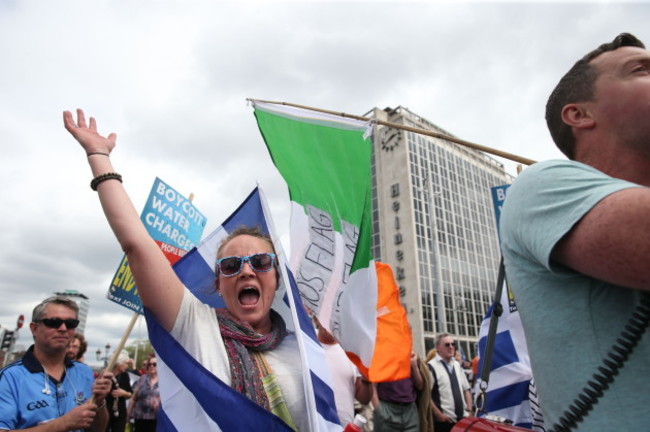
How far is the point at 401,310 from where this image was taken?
11.3 feet

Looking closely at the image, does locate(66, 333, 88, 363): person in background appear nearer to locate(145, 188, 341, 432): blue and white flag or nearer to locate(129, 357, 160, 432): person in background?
locate(129, 357, 160, 432): person in background

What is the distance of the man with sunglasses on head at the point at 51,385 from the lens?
2895 mm

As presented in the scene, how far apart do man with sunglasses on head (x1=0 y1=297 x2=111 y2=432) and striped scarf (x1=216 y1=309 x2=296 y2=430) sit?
5.76 feet

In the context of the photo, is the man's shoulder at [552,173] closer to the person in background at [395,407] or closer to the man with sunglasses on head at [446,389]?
the person in background at [395,407]

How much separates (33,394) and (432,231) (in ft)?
163

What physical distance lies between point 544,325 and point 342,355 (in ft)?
7.37

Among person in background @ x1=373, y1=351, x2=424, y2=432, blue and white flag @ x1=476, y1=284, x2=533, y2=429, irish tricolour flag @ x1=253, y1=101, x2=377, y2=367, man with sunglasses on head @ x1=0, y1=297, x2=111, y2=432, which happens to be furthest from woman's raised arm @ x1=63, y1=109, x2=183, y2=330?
person in background @ x1=373, y1=351, x2=424, y2=432

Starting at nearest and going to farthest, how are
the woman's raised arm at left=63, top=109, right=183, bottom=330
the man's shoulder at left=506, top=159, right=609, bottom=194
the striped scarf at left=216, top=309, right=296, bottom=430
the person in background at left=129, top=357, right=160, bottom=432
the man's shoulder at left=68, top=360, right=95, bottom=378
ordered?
the man's shoulder at left=506, top=159, right=609, bottom=194 < the woman's raised arm at left=63, top=109, right=183, bottom=330 < the striped scarf at left=216, top=309, right=296, bottom=430 < the man's shoulder at left=68, top=360, right=95, bottom=378 < the person in background at left=129, top=357, right=160, bottom=432

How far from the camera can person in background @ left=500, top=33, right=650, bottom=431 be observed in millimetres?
908

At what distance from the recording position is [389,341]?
10.6 feet

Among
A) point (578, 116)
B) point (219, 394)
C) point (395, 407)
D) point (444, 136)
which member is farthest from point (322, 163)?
point (395, 407)

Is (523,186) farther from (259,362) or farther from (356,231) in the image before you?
(356,231)

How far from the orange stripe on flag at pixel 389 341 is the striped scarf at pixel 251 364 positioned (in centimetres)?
114

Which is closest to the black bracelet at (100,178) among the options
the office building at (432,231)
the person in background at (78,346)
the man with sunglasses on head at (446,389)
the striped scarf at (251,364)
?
the striped scarf at (251,364)
